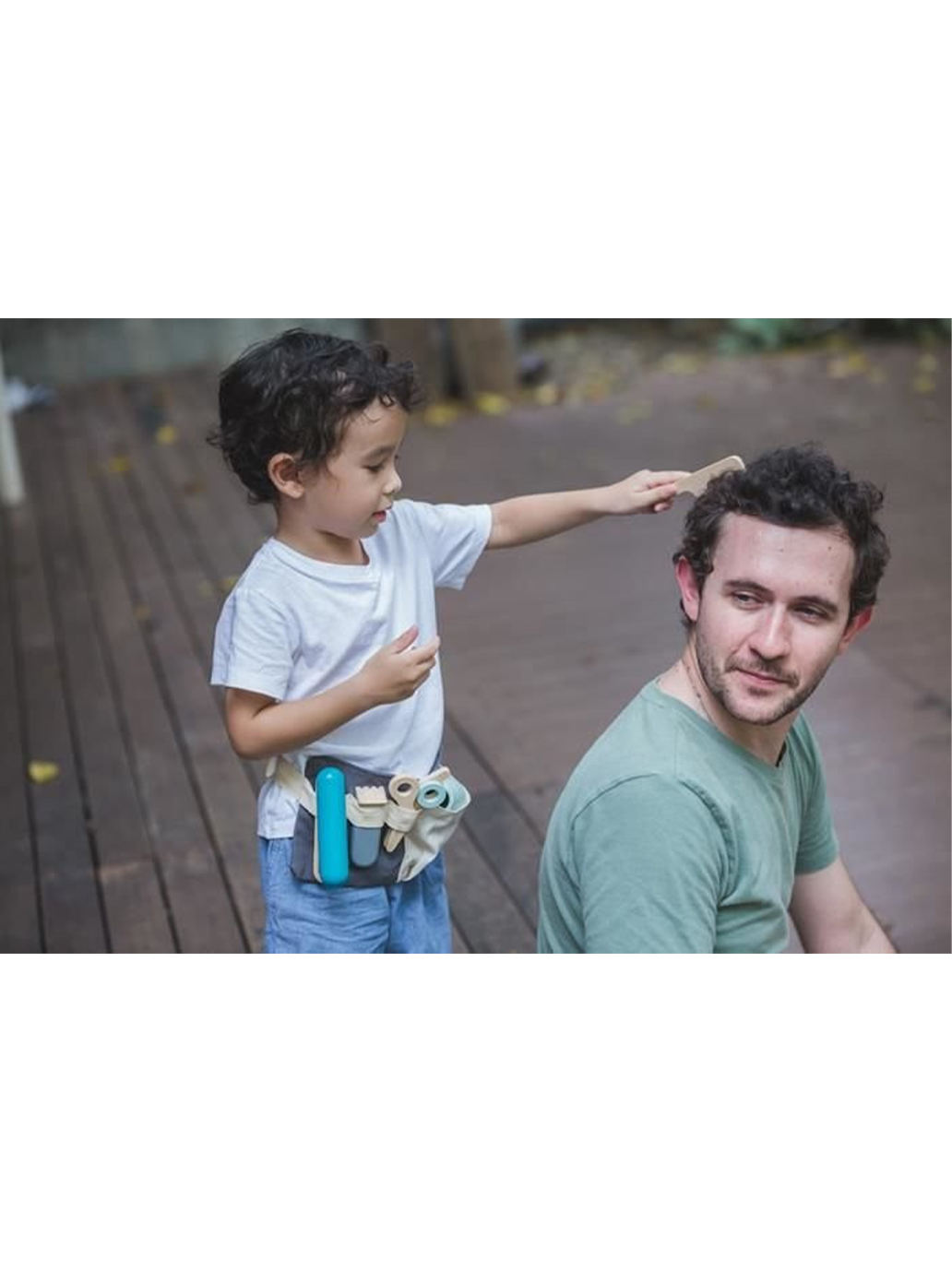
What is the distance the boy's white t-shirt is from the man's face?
0.39 metres

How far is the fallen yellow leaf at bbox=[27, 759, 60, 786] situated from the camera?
13.0 ft

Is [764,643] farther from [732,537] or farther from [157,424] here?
[157,424]

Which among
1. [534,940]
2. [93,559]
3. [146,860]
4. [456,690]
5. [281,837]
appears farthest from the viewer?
[93,559]

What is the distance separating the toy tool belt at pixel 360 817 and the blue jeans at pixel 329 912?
0.08ft

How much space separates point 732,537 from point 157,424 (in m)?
5.06

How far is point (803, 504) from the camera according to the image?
1982 mm

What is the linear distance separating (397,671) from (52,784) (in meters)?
2.20

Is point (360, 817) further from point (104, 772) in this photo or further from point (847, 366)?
point (847, 366)

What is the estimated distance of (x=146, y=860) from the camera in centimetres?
355

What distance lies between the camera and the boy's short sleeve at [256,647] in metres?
2.05

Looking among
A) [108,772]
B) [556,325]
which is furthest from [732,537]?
[556,325]

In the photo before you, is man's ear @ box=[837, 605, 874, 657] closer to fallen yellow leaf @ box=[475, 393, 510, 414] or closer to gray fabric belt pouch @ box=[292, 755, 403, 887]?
gray fabric belt pouch @ box=[292, 755, 403, 887]

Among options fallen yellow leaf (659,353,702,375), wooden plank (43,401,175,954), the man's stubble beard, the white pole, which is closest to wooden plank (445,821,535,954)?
wooden plank (43,401,175,954)

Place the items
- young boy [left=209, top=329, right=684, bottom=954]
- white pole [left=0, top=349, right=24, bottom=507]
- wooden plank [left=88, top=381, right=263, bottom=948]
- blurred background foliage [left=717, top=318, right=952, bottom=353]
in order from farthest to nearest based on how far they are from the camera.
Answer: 1. blurred background foliage [left=717, top=318, right=952, bottom=353]
2. white pole [left=0, top=349, right=24, bottom=507]
3. wooden plank [left=88, top=381, right=263, bottom=948]
4. young boy [left=209, top=329, right=684, bottom=954]
